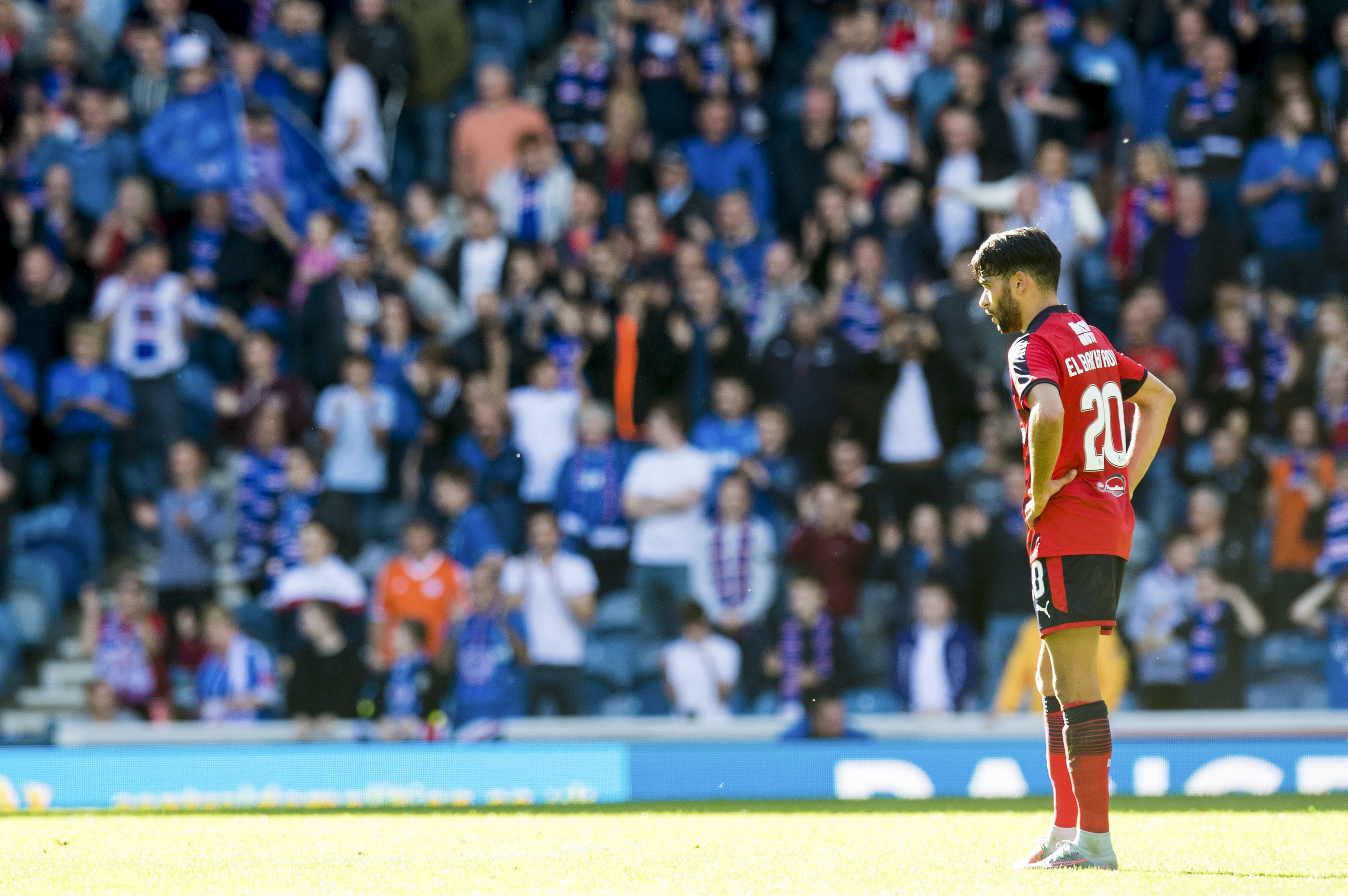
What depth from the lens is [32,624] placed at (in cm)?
1073

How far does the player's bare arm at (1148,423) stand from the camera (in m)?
5.06

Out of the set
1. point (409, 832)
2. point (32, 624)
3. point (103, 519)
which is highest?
point (103, 519)

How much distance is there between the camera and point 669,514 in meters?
10.4

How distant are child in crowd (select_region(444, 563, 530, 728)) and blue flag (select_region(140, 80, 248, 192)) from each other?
403 cm

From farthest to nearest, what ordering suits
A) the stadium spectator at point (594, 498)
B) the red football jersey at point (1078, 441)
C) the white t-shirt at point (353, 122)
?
1. the white t-shirt at point (353, 122)
2. the stadium spectator at point (594, 498)
3. the red football jersey at point (1078, 441)

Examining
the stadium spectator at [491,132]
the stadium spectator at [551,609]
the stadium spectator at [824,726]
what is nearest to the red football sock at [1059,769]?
the stadium spectator at [824,726]

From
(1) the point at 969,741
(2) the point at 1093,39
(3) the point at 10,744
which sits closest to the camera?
(1) the point at 969,741

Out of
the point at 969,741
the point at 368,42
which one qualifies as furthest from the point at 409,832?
the point at 368,42

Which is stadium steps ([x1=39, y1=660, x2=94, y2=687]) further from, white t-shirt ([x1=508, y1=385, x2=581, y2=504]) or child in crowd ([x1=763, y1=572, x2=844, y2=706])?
child in crowd ([x1=763, y1=572, x2=844, y2=706])

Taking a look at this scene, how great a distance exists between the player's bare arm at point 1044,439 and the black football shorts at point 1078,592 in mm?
199

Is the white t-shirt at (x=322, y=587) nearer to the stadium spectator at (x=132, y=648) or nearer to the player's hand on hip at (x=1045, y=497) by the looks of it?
the stadium spectator at (x=132, y=648)

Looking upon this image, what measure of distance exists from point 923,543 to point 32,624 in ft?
19.4

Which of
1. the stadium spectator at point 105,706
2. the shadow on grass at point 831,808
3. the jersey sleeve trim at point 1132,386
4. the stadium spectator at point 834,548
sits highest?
the jersey sleeve trim at point 1132,386

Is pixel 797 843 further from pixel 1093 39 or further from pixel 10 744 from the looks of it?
pixel 1093 39
